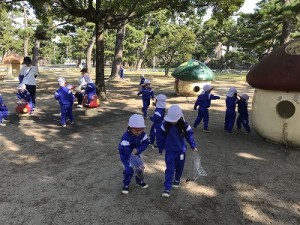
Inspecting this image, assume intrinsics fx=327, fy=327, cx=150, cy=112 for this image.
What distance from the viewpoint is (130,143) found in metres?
5.25

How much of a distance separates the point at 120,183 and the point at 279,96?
403 centimetres

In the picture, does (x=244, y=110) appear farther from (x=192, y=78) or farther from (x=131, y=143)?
(x=192, y=78)

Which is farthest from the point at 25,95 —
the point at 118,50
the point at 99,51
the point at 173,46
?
the point at 173,46

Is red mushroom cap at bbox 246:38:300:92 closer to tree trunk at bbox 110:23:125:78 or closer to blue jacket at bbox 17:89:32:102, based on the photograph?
blue jacket at bbox 17:89:32:102

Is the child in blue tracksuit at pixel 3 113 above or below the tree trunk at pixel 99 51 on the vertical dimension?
below

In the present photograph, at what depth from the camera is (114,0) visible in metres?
12.0

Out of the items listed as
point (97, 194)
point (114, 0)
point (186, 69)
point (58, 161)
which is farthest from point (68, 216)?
point (186, 69)

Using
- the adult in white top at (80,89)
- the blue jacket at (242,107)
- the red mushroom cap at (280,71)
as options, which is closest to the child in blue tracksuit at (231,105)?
the blue jacket at (242,107)

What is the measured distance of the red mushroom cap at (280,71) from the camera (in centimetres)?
700

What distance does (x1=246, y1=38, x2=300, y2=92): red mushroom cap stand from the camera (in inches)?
275

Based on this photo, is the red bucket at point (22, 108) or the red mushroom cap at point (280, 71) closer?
the red mushroom cap at point (280, 71)

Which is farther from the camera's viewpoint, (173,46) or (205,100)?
(173,46)

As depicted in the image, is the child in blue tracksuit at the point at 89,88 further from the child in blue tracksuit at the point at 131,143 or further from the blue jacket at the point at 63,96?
the child in blue tracksuit at the point at 131,143

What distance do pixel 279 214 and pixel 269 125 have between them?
3.12m
